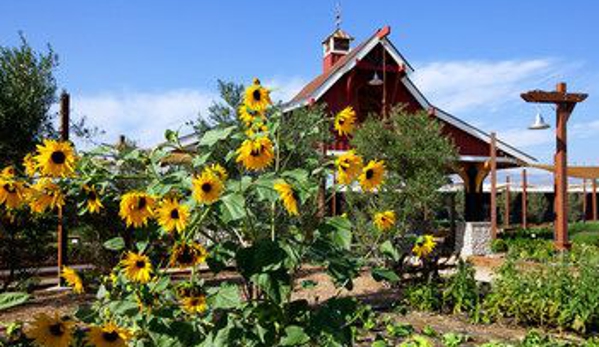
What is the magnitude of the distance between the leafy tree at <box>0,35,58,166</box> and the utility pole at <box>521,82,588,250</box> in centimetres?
1047

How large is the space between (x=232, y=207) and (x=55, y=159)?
777 millimetres

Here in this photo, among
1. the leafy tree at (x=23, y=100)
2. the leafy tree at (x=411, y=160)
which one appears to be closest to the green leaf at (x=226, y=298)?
the leafy tree at (x=23, y=100)

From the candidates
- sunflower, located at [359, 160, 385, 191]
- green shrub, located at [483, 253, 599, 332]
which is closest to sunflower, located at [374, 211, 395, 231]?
sunflower, located at [359, 160, 385, 191]

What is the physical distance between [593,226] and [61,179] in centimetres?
2175

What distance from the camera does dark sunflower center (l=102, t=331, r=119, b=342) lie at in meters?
1.82

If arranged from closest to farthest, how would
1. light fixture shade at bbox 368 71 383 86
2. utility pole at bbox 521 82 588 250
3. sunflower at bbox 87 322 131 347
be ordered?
sunflower at bbox 87 322 131 347, utility pole at bbox 521 82 588 250, light fixture shade at bbox 368 71 383 86

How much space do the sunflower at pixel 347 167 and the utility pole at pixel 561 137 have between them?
472 inches

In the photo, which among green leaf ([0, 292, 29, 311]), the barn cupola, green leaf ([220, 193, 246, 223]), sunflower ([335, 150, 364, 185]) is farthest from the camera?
the barn cupola

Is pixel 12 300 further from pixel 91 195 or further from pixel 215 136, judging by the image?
pixel 215 136

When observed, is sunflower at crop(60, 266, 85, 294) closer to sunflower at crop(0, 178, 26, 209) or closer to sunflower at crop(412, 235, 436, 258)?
sunflower at crop(0, 178, 26, 209)

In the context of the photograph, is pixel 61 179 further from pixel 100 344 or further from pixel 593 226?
pixel 593 226

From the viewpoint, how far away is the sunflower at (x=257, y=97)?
8.71 feet

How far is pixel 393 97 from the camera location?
18.2 m

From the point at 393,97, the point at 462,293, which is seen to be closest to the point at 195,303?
the point at 462,293
